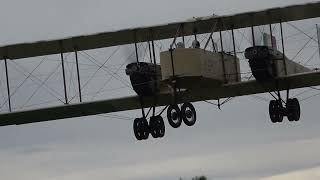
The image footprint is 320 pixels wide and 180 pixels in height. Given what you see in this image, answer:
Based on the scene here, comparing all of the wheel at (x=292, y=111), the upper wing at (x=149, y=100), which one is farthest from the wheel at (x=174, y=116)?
the wheel at (x=292, y=111)

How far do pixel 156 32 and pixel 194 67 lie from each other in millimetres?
4087

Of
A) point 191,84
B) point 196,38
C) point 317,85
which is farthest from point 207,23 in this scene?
point 317,85

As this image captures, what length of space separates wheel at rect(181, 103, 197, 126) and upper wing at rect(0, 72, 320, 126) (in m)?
1.58

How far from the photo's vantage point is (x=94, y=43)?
3706cm

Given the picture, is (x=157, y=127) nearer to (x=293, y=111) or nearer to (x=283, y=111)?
(x=283, y=111)

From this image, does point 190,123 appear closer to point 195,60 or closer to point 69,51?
point 195,60

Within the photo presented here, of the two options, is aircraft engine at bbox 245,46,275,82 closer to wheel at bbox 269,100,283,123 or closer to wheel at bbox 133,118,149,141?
wheel at bbox 269,100,283,123

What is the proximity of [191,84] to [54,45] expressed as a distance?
701 centimetres

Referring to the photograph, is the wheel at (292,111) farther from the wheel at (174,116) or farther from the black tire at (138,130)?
the black tire at (138,130)

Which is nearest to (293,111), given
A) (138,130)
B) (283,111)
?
(283,111)

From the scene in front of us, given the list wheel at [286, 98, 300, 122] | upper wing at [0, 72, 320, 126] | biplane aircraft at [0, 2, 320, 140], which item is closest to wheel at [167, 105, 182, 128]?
biplane aircraft at [0, 2, 320, 140]

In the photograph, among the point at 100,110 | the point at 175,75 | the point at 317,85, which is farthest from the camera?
the point at 100,110

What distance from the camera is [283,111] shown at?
34.6 m

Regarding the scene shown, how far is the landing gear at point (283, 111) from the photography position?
34594mm
